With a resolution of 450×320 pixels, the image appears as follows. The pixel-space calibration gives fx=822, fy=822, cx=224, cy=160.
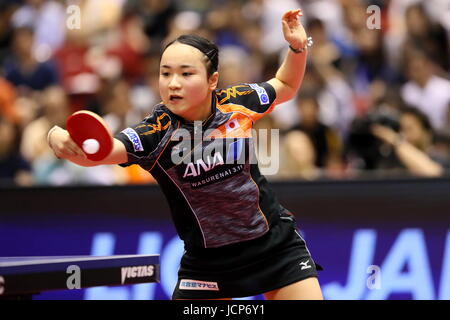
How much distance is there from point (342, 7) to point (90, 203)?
4.38 m

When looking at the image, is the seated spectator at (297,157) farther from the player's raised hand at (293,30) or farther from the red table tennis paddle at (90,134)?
the red table tennis paddle at (90,134)

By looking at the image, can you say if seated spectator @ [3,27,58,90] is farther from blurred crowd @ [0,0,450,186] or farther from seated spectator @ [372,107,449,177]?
seated spectator @ [372,107,449,177]

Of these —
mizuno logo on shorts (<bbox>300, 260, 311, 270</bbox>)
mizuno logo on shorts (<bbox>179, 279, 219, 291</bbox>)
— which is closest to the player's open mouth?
mizuno logo on shorts (<bbox>179, 279, 219, 291</bbox>)

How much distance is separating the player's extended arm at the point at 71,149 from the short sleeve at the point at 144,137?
0.21 ft

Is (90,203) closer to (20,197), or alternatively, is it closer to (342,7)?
(20,197)

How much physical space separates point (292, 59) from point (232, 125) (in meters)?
0.60

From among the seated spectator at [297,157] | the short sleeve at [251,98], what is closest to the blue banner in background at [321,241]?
the seated spectator at [297,157]

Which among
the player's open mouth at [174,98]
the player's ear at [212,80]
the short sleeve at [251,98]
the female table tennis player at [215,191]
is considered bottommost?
the female table tennis player at [215,191]

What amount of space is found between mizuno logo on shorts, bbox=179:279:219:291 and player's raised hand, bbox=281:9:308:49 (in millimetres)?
1419

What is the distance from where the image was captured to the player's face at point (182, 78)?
419cm

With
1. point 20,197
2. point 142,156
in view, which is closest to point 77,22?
point 20,197

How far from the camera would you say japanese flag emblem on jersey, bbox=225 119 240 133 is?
4.37 meters

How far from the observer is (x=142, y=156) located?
4.08 m

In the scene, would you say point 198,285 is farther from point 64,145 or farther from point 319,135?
point 319,135
